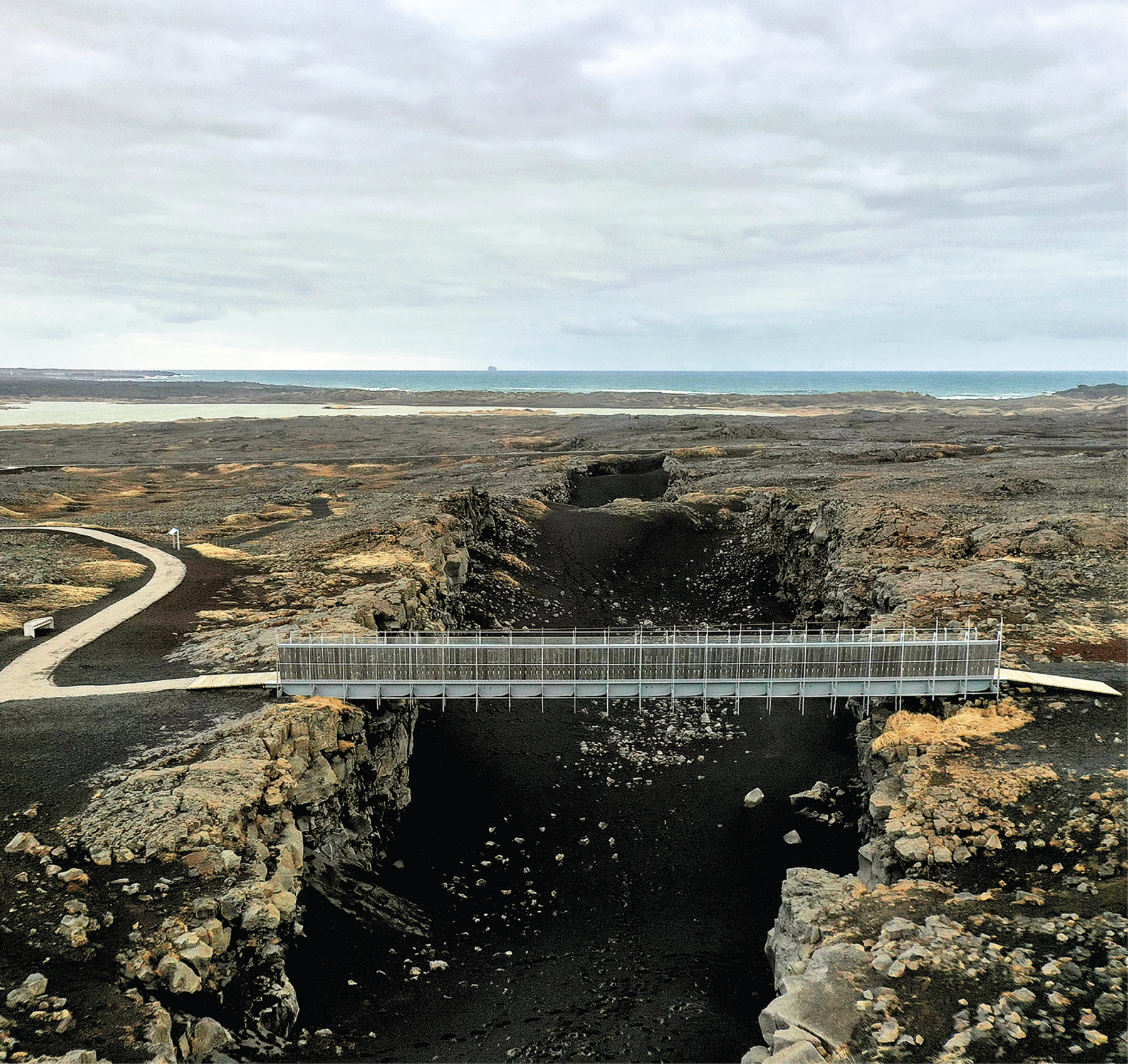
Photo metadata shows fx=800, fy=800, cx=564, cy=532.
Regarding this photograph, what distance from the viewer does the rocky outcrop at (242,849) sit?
18.9 m

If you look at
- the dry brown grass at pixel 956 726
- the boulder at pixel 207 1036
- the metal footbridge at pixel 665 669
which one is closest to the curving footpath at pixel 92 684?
the metal footbridge at pixel 665 669

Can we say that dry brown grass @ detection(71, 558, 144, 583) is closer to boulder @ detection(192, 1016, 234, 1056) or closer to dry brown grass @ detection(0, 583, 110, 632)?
dry brown grass @ detection(0, 583, 110, 632)

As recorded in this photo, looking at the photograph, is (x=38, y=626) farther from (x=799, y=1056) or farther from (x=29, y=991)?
(x=799, y=1056)

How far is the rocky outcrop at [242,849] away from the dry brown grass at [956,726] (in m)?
Answer: 18.7

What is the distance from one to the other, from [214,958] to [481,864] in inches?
494

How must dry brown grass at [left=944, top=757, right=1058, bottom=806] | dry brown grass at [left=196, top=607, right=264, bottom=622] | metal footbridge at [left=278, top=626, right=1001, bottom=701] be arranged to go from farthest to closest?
dry brown grass at [left=196, top=607, right=264, bottom=622]
metal footbridge at [left=278, top=626, right=1001, bottom=701]
dry brown grass at [left=944, top=757, right=1058, bottom=806]

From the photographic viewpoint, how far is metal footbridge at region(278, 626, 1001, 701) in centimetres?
3189

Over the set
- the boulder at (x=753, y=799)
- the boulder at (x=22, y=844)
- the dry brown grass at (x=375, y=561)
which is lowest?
the boulder at (x=753, y=799)

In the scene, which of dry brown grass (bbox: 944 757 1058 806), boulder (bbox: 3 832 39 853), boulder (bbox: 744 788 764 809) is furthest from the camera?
boulder (bbox: 744 788 764 809)

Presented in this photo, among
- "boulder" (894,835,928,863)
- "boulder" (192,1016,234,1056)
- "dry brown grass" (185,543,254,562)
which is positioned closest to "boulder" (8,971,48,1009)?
"boulder" (192,1016,234,1056)

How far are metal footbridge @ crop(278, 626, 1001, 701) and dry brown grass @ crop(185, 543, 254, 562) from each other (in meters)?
20.8

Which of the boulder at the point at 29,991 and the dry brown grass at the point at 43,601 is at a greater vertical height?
the dry brown grass at the point at 43,601

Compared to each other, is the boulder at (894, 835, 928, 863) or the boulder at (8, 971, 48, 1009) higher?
the boulder at (8, 971, 48, 1009)

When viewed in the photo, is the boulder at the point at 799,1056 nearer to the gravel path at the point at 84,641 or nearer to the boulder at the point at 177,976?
the boulder at the point at 177,976
